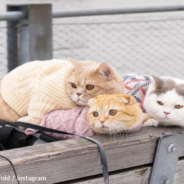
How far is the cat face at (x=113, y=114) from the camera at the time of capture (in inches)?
57.6

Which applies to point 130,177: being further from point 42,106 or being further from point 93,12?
point 93,12

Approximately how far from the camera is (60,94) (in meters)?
1.72

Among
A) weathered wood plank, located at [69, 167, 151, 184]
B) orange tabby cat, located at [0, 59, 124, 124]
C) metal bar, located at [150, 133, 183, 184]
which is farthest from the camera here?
orange tabby cat, located at [0, 59, 124, 124]

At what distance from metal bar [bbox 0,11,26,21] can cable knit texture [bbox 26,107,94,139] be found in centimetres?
133

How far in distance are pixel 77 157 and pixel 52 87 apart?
496 mm

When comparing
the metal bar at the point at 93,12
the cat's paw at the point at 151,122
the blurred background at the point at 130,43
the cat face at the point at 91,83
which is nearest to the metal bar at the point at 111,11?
the metal bar at the point at 93,12

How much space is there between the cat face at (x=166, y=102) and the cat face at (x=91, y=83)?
0.43ft

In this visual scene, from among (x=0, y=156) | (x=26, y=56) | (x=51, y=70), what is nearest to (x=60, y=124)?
(x=51, y=70)

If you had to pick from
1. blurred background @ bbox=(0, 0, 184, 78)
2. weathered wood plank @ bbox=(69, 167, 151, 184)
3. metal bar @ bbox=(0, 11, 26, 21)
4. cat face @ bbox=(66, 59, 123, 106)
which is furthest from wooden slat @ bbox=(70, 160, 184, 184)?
blurred background @ bbox=(0, 0, 184, 78)

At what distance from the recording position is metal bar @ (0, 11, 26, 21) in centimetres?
283

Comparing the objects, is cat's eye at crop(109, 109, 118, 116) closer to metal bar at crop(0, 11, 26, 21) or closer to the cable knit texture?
the cable knit texture

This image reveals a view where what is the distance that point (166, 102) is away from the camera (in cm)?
170

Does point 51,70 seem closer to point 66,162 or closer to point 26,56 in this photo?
point 66,162

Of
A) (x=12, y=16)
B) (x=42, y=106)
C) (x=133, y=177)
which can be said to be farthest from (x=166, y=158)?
(x=12, y=16)
